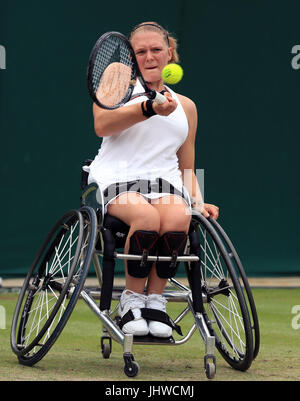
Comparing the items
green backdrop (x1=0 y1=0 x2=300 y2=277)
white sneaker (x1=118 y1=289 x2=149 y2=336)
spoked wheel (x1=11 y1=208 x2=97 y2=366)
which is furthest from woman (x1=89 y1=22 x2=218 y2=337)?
green backdrop (x1=0 y1=0 x2=300 y2=277)

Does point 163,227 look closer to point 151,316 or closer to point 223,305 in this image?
point 151,316

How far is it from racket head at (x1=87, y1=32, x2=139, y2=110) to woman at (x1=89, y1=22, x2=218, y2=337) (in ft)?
0.13

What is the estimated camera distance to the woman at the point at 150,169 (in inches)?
94.3

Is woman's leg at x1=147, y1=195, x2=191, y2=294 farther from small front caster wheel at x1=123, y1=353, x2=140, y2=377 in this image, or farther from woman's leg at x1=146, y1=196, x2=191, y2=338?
small front caster wheel at x1=123, y1=353, x2=140, y2=377

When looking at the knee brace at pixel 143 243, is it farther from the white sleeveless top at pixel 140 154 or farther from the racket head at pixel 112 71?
the racket head at pixel 112 71

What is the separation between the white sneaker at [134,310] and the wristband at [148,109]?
1.64 feet

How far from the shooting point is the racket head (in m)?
2.43

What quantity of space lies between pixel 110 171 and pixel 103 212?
14 cm

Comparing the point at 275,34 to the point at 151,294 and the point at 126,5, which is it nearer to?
the point at 126,5

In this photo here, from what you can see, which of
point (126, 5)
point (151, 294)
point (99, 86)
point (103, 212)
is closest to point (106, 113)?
point (99, 86)

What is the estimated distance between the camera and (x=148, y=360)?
2.73 metres
